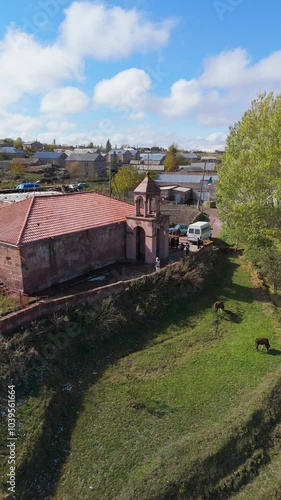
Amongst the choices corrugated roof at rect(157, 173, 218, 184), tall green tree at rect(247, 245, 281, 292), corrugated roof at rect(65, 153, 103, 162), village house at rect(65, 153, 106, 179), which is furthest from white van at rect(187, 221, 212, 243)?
corrugated roof at rect(65, 153, 103, 162)

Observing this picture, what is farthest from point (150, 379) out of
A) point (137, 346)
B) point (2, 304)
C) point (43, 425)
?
point (2, 304)

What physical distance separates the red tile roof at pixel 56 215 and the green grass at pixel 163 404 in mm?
8309

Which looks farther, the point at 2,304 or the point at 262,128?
the point at 262,128

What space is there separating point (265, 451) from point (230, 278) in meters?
15.2

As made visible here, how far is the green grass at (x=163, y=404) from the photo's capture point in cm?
1149

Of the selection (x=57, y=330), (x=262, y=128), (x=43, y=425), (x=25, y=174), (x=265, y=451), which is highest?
(x=262, y=128)

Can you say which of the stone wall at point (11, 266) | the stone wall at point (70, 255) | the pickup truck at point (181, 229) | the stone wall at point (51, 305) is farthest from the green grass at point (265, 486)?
the pickup truck at point (181, 229)

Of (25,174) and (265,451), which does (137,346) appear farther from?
(25,174)

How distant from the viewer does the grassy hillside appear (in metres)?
11.4

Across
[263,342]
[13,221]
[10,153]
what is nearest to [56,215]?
[13,221]

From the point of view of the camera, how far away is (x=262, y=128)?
22219 millimetres

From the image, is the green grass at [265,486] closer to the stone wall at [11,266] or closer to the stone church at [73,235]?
the stone church at [73,235]

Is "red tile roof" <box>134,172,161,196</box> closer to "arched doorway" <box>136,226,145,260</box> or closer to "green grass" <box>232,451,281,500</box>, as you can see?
"arched doorway" <box>136,226,145,260</box>

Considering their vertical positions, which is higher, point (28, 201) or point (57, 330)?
point (28, 201)
